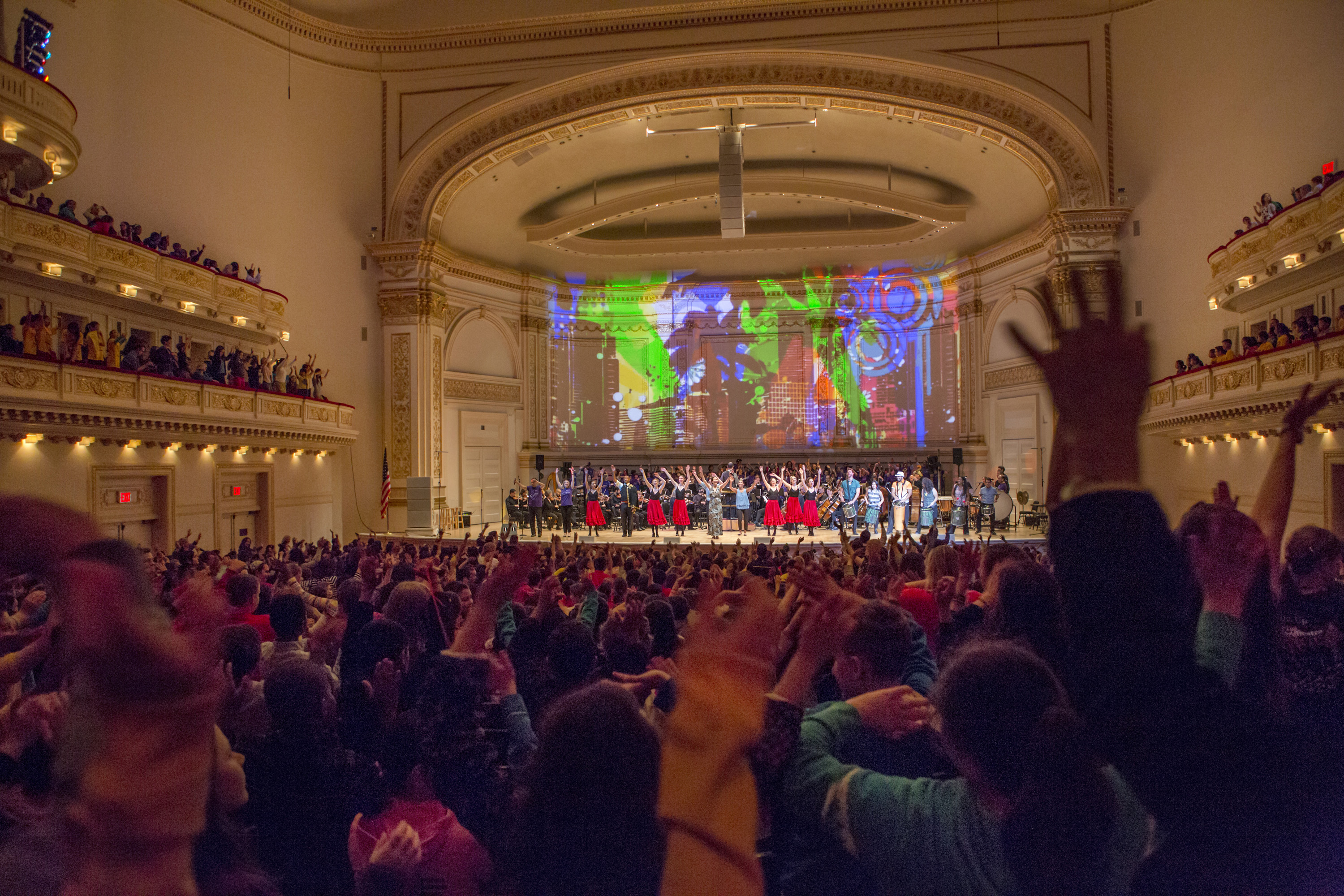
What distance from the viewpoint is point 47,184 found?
11125 millimetres

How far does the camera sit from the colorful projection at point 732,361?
22266 mm

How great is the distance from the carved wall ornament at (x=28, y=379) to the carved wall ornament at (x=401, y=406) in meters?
7.93

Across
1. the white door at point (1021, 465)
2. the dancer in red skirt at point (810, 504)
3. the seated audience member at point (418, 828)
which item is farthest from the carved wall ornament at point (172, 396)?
the white door at point (1021, 465)

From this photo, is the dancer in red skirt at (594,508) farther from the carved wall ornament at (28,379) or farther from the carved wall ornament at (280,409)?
the carved wall ornament at (28,379)

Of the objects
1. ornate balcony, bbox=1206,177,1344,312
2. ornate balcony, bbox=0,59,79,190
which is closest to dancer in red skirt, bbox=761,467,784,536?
ornate balcony, bbox=1206,177,1344,312

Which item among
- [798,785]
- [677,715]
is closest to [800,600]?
[798,785]

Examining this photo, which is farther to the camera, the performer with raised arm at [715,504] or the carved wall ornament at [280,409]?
the performer with raised arm at [715,504]

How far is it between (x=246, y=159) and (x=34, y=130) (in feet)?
18.9

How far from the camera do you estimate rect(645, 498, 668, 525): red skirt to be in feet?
54.9

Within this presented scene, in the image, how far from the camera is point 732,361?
23266 millimetres

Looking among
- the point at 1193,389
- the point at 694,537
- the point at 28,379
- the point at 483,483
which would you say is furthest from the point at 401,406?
the point at 1193,389

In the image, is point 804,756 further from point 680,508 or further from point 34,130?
point 680,508

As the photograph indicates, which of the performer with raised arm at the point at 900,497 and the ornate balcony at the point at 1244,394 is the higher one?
the ornate balcony at the point at 1244,394

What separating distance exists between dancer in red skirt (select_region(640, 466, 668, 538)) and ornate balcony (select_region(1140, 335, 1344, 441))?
9.28 meters
